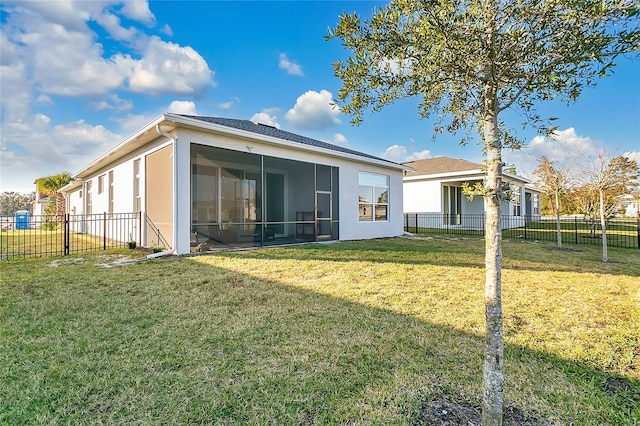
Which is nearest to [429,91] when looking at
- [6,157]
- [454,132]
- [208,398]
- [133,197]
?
[454,132]

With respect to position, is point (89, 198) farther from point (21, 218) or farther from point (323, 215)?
point (323, 215)

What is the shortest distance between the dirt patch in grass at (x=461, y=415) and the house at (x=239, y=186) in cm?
711

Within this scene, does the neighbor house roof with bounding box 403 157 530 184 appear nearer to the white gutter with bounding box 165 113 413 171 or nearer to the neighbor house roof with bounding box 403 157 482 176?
the neighbor house roof with bounding box 403 157 482 176

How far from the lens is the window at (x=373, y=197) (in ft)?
40.3

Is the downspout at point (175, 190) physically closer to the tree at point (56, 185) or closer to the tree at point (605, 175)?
the tree at point (605, 175)

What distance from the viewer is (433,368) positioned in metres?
2.42

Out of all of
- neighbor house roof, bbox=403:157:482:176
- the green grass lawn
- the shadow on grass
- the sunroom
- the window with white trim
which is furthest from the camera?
neighbor house roof, bbox=403:157:482:176

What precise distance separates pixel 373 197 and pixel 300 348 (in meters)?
10.5

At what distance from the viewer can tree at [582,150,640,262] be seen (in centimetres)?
806

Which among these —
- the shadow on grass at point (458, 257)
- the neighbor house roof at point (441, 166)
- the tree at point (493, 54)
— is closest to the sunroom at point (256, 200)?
the shadow on grass at point (458, 257)

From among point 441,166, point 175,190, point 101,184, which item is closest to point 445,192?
point 441,166

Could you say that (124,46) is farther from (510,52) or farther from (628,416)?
(628,416)

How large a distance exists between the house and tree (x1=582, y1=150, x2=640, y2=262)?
6.44m

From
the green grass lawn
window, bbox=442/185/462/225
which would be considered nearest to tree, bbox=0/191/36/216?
the green grass lawn
